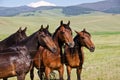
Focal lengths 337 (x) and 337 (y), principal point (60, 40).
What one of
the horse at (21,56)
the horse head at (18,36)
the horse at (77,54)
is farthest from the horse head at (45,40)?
the horse at (77,54)

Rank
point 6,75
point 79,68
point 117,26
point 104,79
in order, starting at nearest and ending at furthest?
point 6,75 < point 79,68 < point 104,79 < point 117,26

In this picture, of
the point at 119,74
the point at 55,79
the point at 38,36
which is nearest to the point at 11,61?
the point at 38,36

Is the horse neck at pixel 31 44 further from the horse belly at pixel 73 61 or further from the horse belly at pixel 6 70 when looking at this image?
the horse belly at pixel 73 61

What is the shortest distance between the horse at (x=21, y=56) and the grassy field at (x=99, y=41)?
569 centimetres

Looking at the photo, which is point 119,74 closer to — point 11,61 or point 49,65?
point 49,65

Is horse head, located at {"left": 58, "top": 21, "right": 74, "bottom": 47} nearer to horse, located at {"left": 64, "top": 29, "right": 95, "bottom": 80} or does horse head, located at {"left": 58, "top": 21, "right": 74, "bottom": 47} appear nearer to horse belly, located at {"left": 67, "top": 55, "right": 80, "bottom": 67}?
horse, located at {"left": 64, "top": 29, "right": 95, "bottom": 80}

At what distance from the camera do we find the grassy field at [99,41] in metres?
16.3

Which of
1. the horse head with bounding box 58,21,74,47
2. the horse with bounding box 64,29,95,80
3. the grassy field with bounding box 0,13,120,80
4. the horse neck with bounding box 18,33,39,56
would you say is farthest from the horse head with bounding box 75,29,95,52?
the horse neck with bounding box 18,33,39,56

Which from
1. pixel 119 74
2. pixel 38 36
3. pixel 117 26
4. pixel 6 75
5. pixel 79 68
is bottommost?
pixel 117 26

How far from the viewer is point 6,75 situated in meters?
9.17

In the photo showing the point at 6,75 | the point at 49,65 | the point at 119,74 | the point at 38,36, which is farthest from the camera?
the point at 119,74

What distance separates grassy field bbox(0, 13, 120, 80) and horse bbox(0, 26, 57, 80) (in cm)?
569

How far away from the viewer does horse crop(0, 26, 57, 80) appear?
9172 millimetres

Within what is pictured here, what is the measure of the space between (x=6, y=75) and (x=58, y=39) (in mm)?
3175
